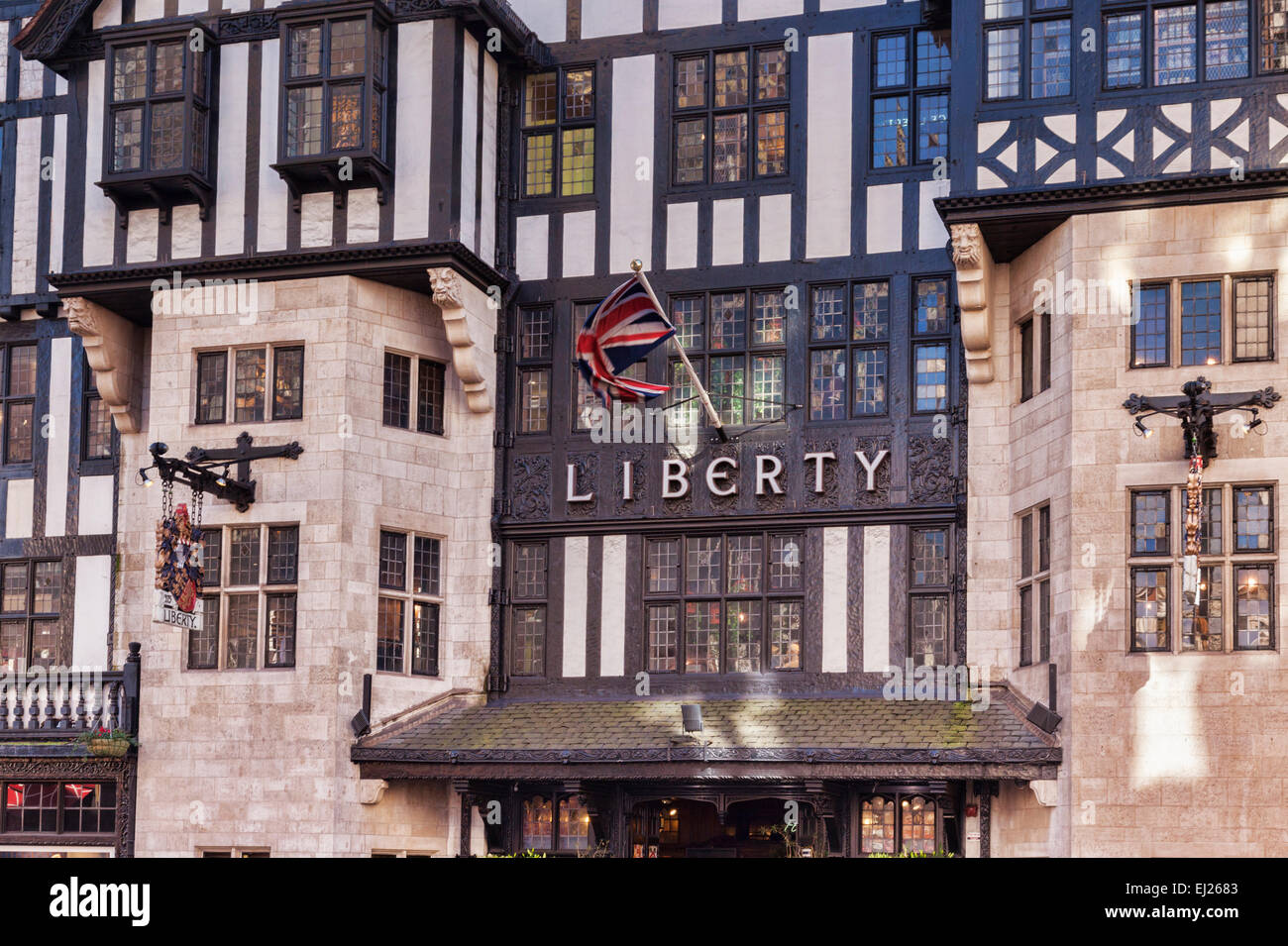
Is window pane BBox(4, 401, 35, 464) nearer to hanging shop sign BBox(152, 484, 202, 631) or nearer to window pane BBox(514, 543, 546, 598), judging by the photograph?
hanging shop sign BBox(152, 484, 202, 631)

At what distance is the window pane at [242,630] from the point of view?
72.3 ft

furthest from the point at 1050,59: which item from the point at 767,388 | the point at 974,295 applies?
the point at 767,388

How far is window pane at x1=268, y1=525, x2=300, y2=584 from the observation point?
866 inches

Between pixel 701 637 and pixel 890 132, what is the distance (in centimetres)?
683

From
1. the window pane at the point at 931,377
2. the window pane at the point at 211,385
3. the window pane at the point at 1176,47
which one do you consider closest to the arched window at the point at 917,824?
the window pane at the point at 931,377

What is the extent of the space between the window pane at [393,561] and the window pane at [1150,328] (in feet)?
30.9

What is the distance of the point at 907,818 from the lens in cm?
2069

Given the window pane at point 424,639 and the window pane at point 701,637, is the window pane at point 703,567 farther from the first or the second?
the window pane at point 424,639

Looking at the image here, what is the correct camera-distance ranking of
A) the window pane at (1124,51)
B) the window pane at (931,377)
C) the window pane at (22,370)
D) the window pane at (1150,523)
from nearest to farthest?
the window pane at (1150,523)
the window pane at (1124,51)
the window pane at (931,377)
the window pane at (22,370)

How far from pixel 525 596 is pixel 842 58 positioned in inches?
317

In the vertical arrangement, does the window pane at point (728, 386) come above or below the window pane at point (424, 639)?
above

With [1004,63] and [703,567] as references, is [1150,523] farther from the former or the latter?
[703,567]

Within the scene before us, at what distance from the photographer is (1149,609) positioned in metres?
18.7
